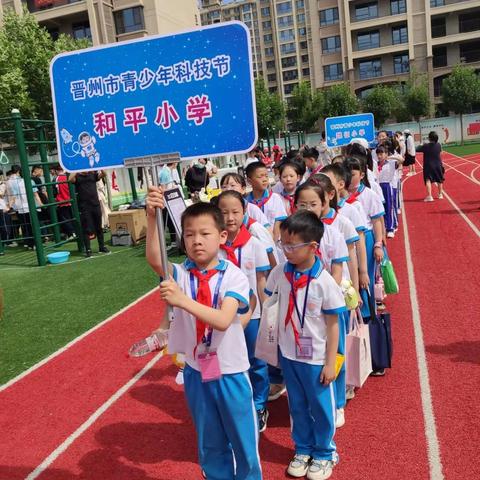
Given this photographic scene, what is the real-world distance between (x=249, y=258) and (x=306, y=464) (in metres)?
1.35

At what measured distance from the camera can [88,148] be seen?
Result: 2.81m

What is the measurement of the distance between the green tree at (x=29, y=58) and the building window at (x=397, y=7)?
32557mm

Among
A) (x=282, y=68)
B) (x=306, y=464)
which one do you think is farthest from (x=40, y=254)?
(x=282, y=68)

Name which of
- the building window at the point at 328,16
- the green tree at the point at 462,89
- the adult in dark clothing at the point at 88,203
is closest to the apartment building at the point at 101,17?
the building window at the point at 328,16

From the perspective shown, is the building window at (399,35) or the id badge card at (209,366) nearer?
the id badge card at (209,366)

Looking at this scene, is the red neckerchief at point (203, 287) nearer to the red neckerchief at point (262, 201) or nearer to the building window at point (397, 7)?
the red neckerchief at point (262, 201)

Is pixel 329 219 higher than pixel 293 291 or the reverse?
higher

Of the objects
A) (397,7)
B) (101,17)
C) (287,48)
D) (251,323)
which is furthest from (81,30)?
(287,48)

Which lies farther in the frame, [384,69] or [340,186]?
[384,69]

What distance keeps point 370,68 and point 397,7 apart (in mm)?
5965

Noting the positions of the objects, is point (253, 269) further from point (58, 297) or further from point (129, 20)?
point (129, 20)

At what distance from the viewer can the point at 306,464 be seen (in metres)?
3.22

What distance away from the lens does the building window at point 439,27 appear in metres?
50.0

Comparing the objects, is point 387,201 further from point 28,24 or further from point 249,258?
point 28,24
